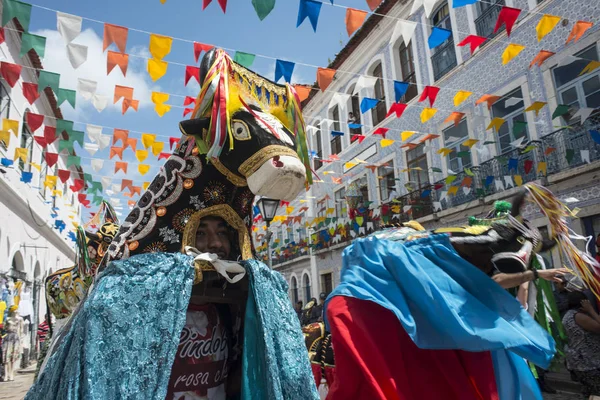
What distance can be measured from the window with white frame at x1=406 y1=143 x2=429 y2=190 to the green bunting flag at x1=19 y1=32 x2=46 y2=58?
11.7m

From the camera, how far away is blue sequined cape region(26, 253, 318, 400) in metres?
1.56

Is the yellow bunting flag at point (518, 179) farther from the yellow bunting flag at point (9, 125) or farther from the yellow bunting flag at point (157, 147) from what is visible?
the yellow bunting flag at point (9, 125)

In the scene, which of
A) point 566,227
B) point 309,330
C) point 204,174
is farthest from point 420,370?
point 309,330

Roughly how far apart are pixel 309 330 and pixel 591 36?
32.5ft

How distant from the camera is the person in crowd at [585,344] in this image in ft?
13.2

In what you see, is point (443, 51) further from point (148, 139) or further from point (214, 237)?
point (214, 237)

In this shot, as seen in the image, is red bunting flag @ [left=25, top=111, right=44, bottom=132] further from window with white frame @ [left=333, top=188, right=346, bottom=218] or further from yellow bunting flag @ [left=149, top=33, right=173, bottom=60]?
window with white frame @ [left=333, top=188, right=346, bottom=218]

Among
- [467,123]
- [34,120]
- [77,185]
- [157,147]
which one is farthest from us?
[467,123]

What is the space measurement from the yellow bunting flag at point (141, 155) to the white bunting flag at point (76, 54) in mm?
3285

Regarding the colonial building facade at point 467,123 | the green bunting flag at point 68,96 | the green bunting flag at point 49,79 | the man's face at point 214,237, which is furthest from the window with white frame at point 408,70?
the man's face at point 214,237

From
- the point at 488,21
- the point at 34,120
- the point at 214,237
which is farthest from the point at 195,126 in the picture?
the point at 488,21

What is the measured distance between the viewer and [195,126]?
1.99 m

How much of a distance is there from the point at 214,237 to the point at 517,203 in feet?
5.01

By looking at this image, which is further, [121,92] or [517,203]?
[121,92]
